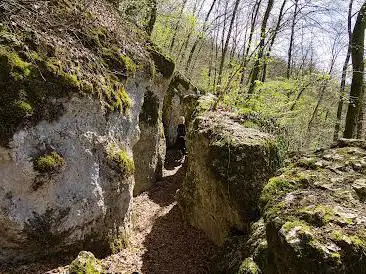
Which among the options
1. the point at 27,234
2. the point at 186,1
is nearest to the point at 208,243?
the point at 27,234

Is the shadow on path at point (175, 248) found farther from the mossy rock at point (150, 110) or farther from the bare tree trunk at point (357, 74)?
the bare tree trunk at point (357, 74)

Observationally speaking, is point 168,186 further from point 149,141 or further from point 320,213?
point 320,213

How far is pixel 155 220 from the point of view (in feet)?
25.7

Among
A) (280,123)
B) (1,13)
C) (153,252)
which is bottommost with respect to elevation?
(153,252)

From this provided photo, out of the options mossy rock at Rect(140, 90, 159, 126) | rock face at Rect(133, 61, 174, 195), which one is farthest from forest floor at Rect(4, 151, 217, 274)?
mossy rock at Rect(140, 90, 159, 126)

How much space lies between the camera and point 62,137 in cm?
508

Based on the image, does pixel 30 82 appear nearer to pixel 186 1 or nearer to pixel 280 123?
pixel 280 123

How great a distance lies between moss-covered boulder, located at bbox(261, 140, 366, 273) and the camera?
2.45m

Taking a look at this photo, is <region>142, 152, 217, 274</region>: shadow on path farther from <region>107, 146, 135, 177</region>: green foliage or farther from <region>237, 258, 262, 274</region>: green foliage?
<region>237, 258, 262, 274</region>: green foliage

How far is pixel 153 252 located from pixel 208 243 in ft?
3.92

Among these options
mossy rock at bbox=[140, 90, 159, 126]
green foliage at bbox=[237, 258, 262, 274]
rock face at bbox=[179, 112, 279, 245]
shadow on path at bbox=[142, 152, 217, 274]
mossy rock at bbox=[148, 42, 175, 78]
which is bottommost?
shadow on path at bbox=[142, 152, 217, 274]

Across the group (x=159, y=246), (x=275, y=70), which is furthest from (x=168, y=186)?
(x=275, y=70)

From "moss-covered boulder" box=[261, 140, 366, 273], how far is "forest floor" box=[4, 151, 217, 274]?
296 centimetres

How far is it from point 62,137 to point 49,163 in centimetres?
49
